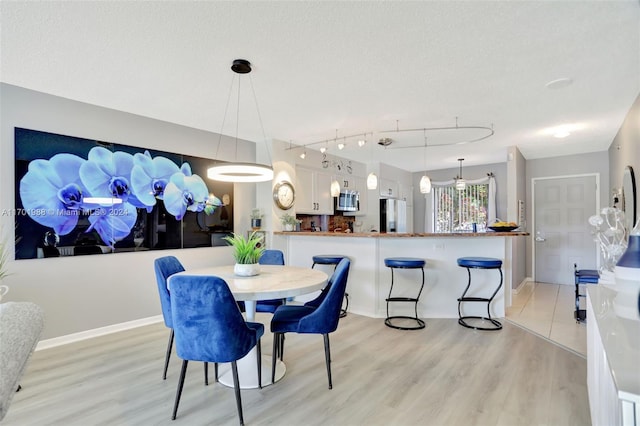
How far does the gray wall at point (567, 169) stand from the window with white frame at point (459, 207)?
99 centimetres

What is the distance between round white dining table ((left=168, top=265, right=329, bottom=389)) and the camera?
2225 mm

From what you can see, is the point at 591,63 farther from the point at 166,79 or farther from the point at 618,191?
the point at 166,79

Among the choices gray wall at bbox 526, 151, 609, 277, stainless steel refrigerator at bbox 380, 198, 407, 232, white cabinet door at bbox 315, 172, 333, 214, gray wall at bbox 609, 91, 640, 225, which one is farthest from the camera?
stainless steel refrigerator at bbox 380, 198, 407, 232

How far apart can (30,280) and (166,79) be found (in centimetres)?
238

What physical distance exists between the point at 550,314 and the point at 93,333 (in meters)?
5.59

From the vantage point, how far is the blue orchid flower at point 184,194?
175 inches

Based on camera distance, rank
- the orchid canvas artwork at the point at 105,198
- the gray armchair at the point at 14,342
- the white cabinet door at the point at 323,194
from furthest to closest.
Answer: the white cabinet door at the point at 323,194 → the orchid canvas artwork at the point at 105,198 → the gray armchair at the point at 14,342

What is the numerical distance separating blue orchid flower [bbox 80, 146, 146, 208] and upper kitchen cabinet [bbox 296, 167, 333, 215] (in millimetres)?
2575

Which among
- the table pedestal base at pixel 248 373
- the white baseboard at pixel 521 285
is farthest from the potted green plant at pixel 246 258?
the white baseboard at pixel 521 285

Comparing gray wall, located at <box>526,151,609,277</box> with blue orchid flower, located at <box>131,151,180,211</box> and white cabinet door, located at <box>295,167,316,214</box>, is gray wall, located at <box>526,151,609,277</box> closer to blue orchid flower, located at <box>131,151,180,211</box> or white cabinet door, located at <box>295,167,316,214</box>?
white cabinet door, located at <box>295,167,316,214</box>

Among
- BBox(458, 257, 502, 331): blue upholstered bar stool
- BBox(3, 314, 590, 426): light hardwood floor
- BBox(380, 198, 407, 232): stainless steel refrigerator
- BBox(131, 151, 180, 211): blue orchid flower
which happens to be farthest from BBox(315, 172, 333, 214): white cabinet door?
BBox(3, 314, 590, 426): light hardwood floor

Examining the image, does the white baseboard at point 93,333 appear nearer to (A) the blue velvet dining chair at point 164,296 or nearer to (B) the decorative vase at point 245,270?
(A) the blue velvet dining chair at point 164,296

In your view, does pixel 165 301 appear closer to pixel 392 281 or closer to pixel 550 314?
pixel 392 281

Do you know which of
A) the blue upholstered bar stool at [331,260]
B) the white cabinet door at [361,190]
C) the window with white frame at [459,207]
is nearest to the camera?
the blue upholstered bar stool at [331,260]
